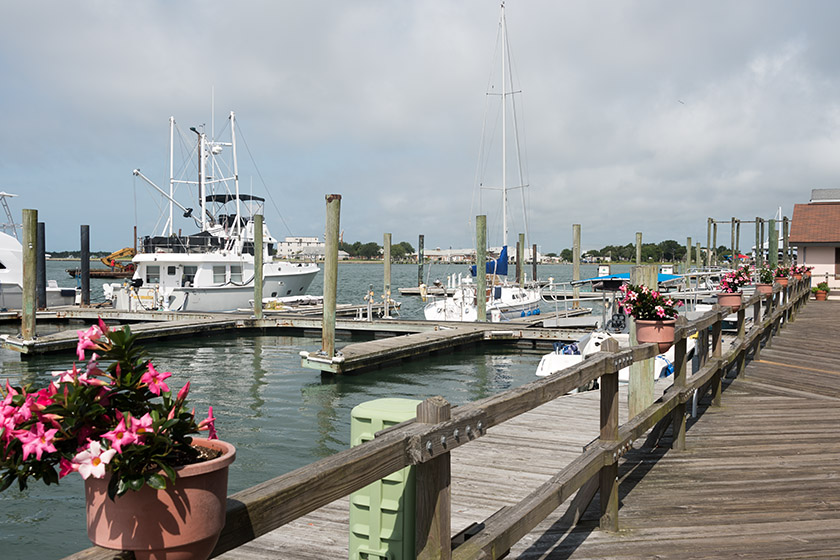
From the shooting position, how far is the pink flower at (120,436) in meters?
1.56

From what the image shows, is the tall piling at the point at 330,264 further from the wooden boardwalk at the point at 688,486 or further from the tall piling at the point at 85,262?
the tall piling at the point at 85,262

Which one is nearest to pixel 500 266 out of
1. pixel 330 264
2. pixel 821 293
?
pixel 821 293

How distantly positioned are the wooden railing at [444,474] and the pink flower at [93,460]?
0.22 meters

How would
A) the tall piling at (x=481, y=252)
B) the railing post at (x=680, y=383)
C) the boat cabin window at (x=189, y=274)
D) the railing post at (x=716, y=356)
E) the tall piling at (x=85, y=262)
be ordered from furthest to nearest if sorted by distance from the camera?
the tall piling at (x=85, y=262) < the boat cabin window at (x=189, y=274) < the tall piling at (x=481, y=252) < the railing post at (x=716, y=356) < the railing post at (x=680, y=383)

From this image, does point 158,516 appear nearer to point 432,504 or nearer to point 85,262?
point 432,504

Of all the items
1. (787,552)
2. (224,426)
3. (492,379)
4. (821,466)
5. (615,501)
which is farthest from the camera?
(492,379)

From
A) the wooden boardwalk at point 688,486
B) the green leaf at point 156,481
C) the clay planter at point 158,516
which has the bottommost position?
the wooden boardwalk at point 688,486

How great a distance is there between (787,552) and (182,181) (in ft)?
122

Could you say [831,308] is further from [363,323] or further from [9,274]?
[9,274]

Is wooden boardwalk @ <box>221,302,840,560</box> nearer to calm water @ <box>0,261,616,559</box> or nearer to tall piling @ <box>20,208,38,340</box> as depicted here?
calm water @ <box>0,261,616,559</box>

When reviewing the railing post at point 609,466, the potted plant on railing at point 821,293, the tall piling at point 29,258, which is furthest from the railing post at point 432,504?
the potted plant on railing at point 821,293

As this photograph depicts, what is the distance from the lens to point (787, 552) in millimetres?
3873

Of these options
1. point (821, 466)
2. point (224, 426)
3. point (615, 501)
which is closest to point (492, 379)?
point (224, 426)

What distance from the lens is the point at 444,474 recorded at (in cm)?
267
